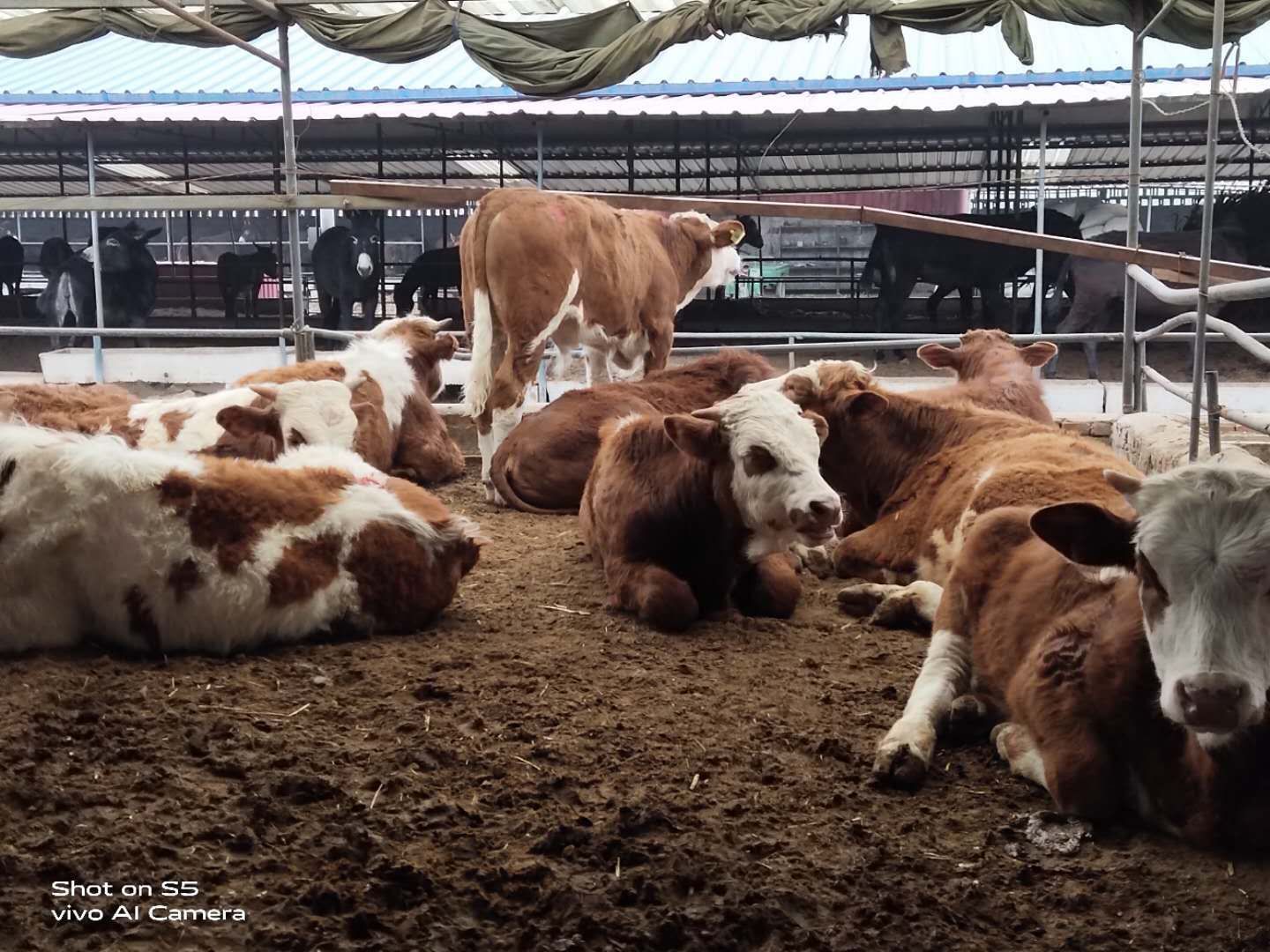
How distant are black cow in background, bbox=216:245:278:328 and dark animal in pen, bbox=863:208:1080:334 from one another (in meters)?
8.67

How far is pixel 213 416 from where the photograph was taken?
6.49 metres

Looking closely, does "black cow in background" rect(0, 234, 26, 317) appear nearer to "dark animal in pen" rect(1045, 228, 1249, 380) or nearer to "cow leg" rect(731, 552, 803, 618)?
"dark animal in pen" rect(1045, 228, 1249, 380)

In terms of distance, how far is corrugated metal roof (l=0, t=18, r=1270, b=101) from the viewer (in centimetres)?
1252

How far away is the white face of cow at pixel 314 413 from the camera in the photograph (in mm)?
5852

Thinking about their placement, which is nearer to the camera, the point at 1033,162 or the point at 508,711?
the point at 508,711

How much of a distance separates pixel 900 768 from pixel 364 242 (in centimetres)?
1505

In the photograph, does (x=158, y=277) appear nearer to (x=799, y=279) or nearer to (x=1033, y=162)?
(x=799, y=279)

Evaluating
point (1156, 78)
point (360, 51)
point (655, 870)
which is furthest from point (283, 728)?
point (1156, 78)

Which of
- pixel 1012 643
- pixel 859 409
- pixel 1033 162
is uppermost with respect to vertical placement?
pixel 1033 162

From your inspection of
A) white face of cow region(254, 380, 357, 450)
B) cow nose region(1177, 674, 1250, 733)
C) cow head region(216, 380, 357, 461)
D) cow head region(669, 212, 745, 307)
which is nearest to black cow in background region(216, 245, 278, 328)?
cow head region(669, 212, 745, 307)

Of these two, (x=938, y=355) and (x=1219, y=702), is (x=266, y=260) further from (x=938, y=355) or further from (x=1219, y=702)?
(x=1219, y=702)

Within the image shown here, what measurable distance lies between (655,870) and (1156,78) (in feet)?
38.2

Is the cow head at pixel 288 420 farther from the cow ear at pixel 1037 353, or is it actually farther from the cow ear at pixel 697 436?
the cow ear at pixel 1037 353

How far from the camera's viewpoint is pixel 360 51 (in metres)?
8.29
